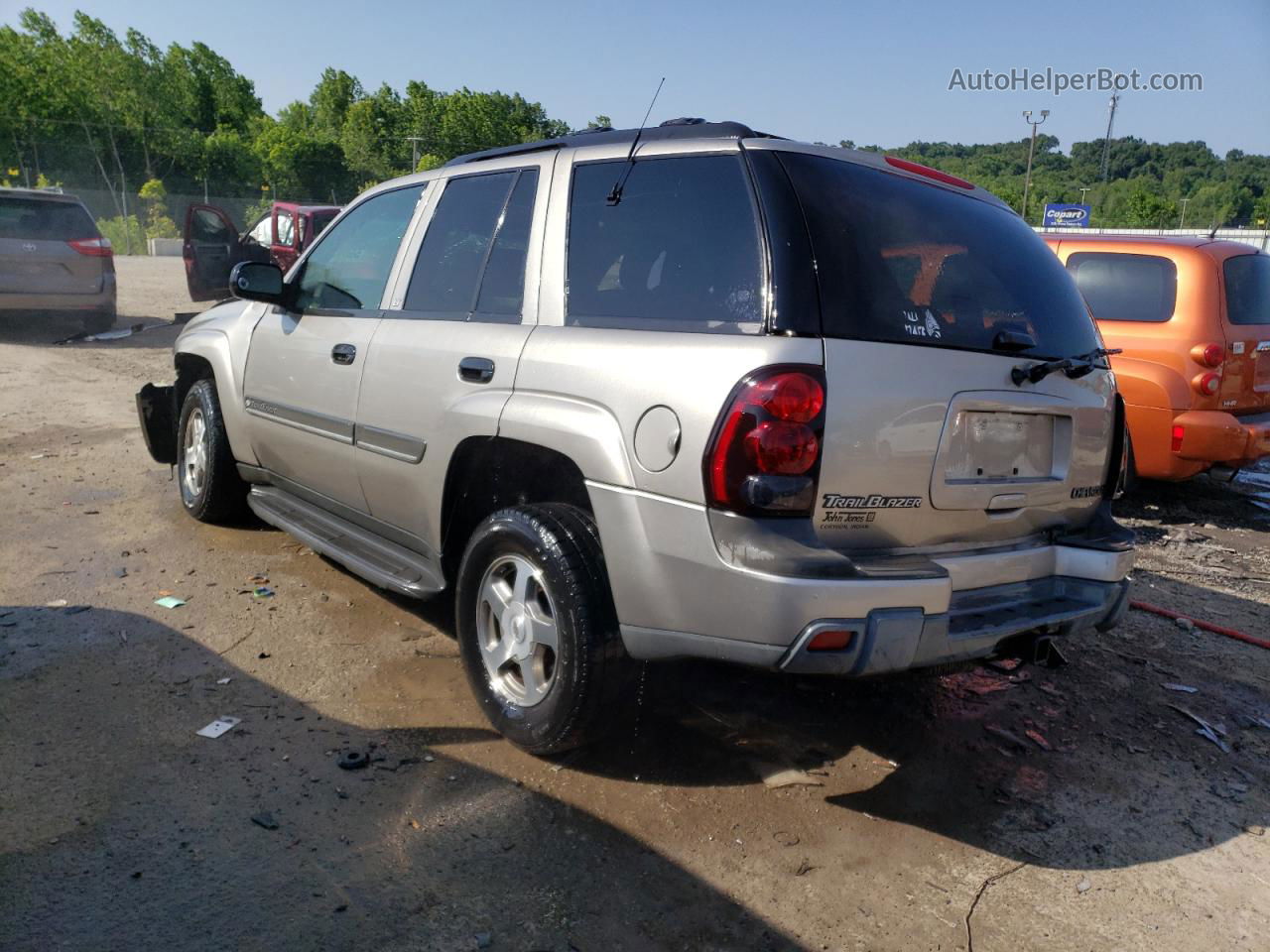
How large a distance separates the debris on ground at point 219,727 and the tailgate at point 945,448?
7.10ft

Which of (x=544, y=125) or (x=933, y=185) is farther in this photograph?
(x=544, y=125)

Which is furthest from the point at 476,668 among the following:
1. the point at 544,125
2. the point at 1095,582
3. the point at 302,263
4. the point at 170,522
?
the point at 544,125

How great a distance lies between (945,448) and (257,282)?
329 centimetres

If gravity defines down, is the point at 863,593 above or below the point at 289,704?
above

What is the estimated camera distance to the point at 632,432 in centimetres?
279

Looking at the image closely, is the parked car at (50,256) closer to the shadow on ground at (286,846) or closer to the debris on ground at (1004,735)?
the shadow on ground at (286,846)

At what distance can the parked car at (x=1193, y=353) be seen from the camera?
6.57 m

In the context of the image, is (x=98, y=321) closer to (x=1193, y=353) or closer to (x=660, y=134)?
(x=660, y=134)

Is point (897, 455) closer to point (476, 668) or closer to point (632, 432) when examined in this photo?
point (632, 432)

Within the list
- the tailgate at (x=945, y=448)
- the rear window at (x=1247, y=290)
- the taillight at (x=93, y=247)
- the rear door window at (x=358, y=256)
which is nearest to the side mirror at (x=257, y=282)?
the rear door window at (x=358, y=256)

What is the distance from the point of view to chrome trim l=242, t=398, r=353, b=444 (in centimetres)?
418

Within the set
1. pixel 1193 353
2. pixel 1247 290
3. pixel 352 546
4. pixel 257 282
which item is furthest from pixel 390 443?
pixel 1247 290

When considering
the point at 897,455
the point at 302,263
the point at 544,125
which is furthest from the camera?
the point at 544,125

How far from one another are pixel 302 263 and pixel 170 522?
1920 mm
